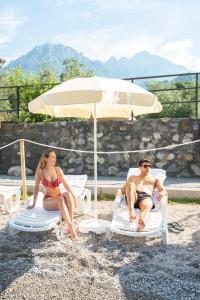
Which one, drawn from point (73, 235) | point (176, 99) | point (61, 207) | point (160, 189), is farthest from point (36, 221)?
point (176, 99)

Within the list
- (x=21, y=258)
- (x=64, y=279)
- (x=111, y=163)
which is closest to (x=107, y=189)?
(x=111, y=163)

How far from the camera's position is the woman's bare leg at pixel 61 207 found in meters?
5.95

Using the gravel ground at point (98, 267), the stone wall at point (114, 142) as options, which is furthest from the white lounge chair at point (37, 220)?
the stone wall at point (114, 142)

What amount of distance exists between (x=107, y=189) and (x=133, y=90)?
3533mm

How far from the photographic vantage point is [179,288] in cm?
425

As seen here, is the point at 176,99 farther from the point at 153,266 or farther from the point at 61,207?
the point at 153,266

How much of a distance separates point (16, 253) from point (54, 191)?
135 cm

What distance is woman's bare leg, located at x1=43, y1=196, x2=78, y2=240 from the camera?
5946 millimetres

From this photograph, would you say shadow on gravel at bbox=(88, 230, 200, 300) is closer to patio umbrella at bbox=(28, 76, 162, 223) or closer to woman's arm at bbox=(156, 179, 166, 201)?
woman's arm at bbox=(156, 179, 166, 201)

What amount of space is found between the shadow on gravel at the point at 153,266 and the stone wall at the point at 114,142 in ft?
15.9

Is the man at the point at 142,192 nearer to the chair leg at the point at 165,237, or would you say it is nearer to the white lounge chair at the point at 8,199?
the chair leg at the point at 165,237

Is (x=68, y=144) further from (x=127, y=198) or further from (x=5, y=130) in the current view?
(x=127, y=198)

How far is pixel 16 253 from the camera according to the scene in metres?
5.42

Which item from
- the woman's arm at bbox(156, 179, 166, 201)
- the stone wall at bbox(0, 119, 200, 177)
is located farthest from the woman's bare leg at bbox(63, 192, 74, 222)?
the stone wall at bbox(0, 119, 200, 177)
